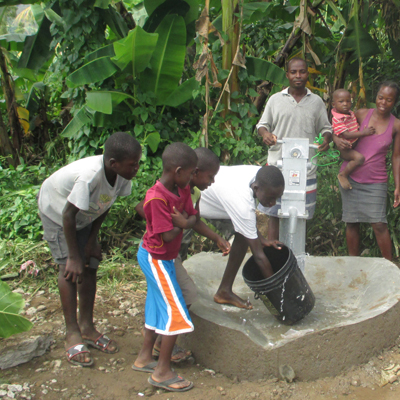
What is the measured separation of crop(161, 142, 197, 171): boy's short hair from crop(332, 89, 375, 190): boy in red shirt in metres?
1.67

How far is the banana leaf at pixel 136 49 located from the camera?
4336 mm

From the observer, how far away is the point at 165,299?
7.95 ft

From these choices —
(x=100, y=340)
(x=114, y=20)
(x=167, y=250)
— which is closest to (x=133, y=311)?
(x=100, y=340)

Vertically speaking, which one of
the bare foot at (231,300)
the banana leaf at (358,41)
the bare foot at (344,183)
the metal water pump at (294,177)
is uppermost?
the banana leaf at (358,41)

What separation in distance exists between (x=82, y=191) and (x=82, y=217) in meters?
0.29

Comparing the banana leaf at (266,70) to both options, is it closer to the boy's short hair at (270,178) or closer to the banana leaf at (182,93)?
the banana leaf at (182,93)

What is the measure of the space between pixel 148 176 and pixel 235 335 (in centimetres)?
247

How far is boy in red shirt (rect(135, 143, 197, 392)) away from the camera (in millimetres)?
2326

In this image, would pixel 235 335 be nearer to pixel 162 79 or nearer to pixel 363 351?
pixel 363 351

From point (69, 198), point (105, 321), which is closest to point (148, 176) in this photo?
point (105, 321)

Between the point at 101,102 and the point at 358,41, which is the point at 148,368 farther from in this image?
the point at 358,41

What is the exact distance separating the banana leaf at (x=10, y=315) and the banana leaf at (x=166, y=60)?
9.99 ft

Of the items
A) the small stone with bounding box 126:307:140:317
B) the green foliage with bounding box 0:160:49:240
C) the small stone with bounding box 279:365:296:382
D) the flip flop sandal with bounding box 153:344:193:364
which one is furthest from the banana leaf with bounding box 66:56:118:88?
Result: the small stone with bounding box 279:365:296:382

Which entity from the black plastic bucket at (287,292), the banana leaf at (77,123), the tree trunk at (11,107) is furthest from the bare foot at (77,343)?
the tree trunk at (11,107)
